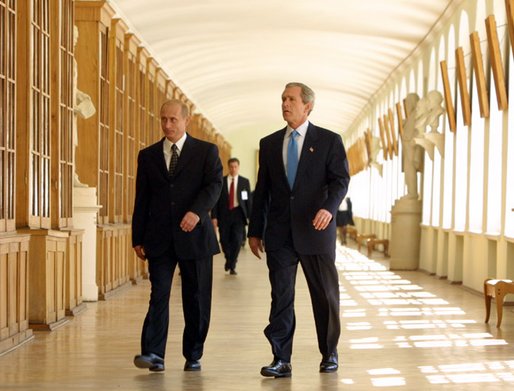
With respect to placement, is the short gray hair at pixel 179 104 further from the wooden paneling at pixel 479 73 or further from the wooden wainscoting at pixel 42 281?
the wooden paneling at pixel 479 73

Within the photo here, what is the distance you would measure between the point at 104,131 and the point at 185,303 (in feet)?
22.4

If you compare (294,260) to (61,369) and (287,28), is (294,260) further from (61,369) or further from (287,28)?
(287,28)

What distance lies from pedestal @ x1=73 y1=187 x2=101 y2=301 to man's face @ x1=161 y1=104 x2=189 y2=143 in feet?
15.8

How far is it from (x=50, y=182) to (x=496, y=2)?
6.52m

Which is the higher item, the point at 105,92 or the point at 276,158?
the point at 105,92

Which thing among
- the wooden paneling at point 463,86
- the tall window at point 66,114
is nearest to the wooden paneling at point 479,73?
the wooden paneling at point 463,86

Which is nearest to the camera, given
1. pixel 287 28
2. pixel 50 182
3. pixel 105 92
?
pixel 50 182

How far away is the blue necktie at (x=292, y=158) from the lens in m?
6.53

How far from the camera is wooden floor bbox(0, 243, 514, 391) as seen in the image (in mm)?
6273

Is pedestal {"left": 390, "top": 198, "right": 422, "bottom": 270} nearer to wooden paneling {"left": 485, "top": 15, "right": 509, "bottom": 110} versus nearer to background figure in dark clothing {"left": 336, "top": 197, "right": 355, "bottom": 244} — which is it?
wooden paneling {"left": 485, "top": 15, "right": 509, "bottom": 110}

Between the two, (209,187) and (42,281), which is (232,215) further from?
(209,187)

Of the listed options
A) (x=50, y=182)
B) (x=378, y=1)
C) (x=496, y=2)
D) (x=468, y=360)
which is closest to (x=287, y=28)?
(x=378, y=1)

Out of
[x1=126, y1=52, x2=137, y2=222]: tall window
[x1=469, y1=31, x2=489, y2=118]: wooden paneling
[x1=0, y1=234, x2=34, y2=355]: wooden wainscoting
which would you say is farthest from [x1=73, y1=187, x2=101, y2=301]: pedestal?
[x1=469, y1=31, x2=489, y2=118]: wooden paneling

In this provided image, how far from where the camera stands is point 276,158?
6.59 meters
